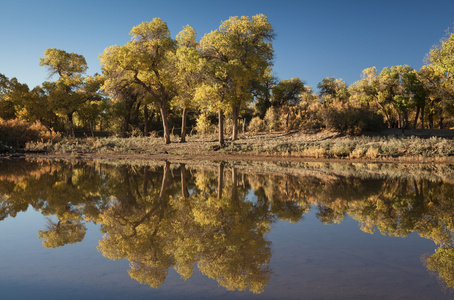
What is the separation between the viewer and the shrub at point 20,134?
33.8 metres

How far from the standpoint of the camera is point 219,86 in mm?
28594

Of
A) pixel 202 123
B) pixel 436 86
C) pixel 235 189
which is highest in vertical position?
pixel 436 86

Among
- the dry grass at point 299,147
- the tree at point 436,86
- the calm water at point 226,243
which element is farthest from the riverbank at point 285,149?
the calm water at point 226,243

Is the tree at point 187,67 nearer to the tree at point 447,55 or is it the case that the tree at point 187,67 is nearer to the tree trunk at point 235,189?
the tree trunk at point 235,189

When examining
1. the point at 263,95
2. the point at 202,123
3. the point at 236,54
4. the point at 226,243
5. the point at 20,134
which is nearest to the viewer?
the point at 226,243

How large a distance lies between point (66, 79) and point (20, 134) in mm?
14621

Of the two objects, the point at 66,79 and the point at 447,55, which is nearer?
the point at 447,55

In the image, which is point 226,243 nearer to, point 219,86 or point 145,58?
point 219,86

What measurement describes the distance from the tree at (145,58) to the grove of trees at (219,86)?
9 cm

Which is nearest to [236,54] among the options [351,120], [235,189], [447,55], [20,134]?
[351,120]

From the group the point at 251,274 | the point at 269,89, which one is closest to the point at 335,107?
the point at 269,89

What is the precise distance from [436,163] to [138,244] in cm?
2276

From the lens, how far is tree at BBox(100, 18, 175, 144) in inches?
1265

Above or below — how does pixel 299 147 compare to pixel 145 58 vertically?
below
